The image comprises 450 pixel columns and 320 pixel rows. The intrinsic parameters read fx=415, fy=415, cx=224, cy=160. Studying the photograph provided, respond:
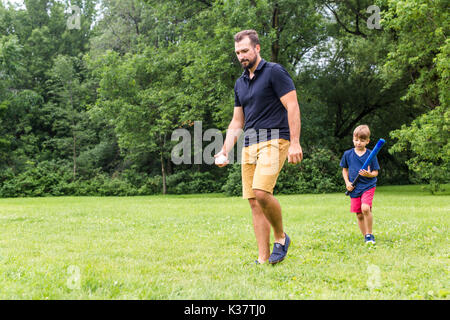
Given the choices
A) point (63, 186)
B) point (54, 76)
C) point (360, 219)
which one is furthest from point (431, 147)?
point (54, 76)

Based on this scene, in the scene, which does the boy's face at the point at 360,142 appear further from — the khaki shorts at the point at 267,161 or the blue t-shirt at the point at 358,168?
the khaki shorts at the point at 267,161

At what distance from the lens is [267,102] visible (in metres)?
4.40

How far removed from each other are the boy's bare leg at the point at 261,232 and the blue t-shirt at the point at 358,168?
1.90m

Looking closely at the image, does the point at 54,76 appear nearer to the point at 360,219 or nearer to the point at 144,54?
the point at 144,54

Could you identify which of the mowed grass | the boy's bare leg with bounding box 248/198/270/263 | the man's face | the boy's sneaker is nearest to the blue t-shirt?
the boy's sneaker

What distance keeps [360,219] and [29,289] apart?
14.2ft

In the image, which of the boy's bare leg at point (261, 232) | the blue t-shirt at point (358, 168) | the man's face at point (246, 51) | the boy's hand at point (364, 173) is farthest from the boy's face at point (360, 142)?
the man's face at point (246, 51)

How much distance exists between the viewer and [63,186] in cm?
2516

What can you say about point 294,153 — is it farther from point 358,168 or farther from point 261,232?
point 358,168

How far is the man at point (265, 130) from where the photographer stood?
4.29 meters

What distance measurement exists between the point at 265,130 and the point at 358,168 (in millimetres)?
2154

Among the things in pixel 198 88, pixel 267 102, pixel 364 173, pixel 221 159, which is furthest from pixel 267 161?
pixel 198 88

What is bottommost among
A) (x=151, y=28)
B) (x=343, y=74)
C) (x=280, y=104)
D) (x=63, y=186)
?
(x=63, y=186)
